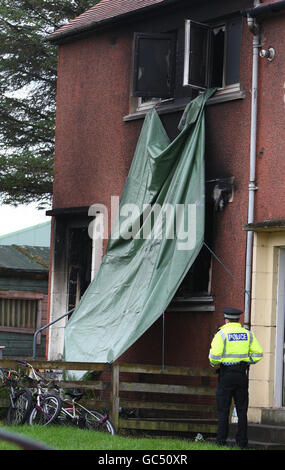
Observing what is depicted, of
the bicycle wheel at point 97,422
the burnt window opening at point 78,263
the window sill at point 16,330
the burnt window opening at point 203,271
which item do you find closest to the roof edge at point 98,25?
the burnt window opening at point 203,271

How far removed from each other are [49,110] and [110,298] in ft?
36.0

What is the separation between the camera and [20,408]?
12.9 metres

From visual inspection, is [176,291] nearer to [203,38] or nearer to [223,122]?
[223,122]

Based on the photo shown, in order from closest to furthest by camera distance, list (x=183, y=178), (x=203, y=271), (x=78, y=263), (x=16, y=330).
A: (x=183, y=178)
(x=203, y=271)
(x=78, y=263)
(x=16, y=330)

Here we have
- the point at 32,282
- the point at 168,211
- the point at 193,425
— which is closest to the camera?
the point at 193,425

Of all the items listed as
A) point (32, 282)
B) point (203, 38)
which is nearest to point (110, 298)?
point (203, 38)

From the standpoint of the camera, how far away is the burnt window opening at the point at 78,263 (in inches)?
663

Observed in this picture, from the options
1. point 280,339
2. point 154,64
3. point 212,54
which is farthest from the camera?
point 154,64

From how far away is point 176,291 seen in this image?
555 inches

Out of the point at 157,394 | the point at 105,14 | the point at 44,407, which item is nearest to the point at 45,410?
the point at 44,407

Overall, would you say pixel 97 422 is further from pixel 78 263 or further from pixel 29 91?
pixel 29 91

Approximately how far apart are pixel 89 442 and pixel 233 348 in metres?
2.25

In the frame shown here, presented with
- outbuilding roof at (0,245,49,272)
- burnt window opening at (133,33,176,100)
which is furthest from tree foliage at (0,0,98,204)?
burnt window opening at (133,33,176,100)

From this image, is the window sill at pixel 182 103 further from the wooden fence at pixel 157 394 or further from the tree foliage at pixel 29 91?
the tree foliage at pixel 29 91
